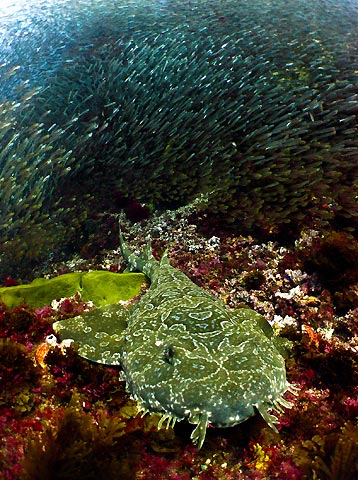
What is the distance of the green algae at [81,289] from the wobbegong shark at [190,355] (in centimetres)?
95

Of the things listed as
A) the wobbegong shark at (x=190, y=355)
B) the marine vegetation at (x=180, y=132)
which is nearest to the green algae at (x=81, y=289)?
the wobbegong shark at (x=190, y=355)

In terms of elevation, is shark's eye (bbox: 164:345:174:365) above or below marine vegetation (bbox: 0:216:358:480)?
above

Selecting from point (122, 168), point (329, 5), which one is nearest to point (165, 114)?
point (122, 168)

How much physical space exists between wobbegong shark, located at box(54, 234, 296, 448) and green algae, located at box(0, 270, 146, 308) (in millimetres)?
948

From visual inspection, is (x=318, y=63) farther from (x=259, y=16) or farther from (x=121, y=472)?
(x=121, y=472)

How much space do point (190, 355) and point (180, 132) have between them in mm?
6946

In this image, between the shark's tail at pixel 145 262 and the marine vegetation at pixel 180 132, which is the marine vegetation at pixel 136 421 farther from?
the marine vegetation at pixel 180 132

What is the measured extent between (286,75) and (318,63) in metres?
1.00

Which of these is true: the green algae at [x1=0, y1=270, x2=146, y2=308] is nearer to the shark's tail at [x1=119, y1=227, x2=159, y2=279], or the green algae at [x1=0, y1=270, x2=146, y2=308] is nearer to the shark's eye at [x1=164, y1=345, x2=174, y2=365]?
the shark's tail at [x1=119, y1=227, x2=159, y2=279]

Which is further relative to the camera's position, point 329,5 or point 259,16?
point 329,5

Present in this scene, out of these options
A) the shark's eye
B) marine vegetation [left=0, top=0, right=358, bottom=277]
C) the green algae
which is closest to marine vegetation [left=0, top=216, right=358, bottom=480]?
the shark's eye

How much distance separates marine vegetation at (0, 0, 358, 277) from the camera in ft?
26.8

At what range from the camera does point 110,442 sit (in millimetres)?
2955

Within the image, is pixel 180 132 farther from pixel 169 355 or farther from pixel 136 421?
pixel 136 421
